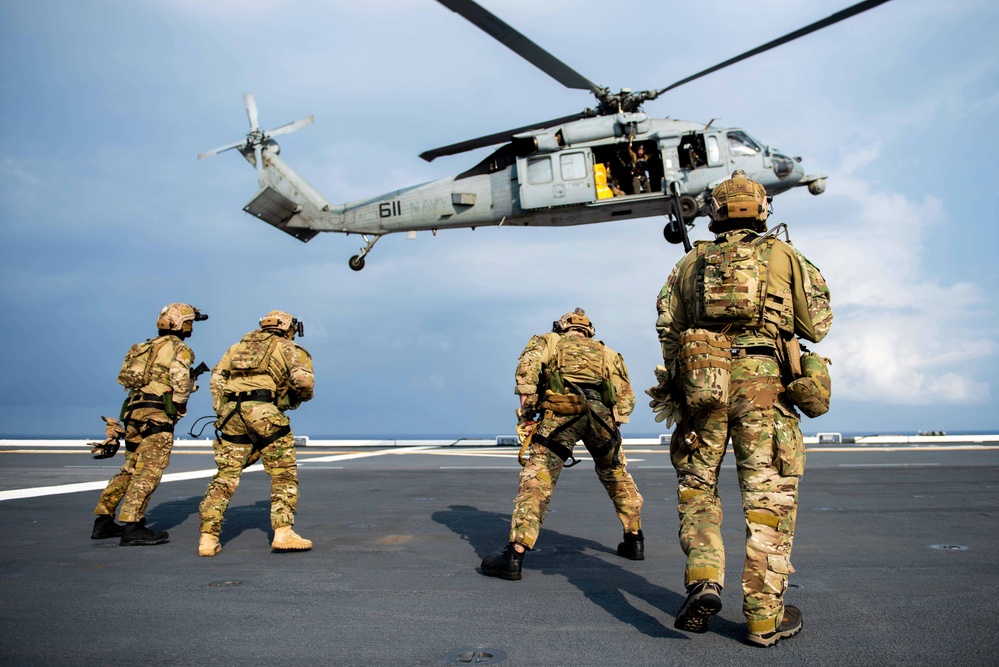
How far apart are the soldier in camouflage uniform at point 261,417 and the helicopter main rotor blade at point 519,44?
318 inches

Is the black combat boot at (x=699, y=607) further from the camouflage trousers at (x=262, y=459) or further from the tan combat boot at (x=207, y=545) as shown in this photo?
the tan combat boot at (x=207, y=545)

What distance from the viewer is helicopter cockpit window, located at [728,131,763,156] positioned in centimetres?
1491

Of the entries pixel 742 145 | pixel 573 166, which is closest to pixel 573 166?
pixel 573 166

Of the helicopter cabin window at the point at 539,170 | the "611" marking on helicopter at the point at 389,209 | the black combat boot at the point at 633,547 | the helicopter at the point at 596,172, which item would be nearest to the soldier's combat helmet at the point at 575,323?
the black combat boot at the point at 633,547

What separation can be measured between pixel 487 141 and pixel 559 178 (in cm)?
193

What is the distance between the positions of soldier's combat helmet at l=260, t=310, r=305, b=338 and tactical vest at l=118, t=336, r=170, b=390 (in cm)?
114

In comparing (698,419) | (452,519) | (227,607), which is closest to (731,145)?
(452,519)

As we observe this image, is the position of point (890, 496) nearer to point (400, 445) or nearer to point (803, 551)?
point (803, 551)

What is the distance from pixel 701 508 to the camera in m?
3.37

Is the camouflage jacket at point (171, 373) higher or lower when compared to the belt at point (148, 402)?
higher

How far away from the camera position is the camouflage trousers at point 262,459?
17.8 feet

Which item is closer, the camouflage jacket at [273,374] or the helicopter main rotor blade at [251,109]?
the camouflage jacket at [273,374]

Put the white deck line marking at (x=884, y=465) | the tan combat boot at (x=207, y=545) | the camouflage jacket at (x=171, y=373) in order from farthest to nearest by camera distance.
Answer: the white deck line marking at (x=884, y=465)
the camouflage jacket at (x=171, y=373)
the tan combat boot at (x=207, y=545)

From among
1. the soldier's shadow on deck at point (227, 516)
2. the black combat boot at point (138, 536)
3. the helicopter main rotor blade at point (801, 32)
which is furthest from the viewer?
the helicopter main rotor blade at point (801, 32)
